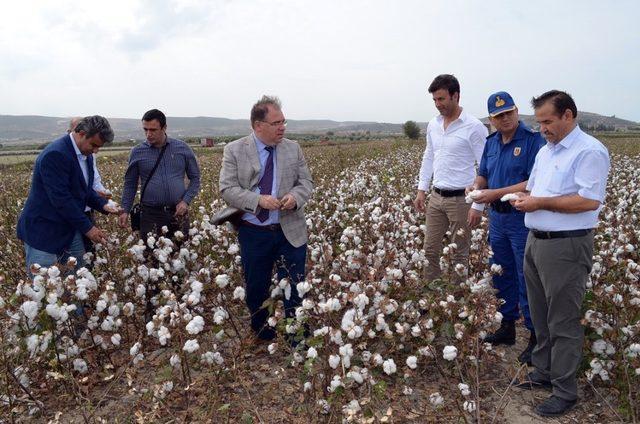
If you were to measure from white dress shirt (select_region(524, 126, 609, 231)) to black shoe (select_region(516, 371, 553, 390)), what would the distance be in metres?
1.16

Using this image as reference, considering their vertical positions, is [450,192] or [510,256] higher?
[450,192]

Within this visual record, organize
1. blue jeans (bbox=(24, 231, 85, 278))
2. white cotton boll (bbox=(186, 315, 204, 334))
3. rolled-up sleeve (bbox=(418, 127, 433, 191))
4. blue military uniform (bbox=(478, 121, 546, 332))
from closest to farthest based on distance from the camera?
white cotton boll (bbox=(186, 315, 204, 334)) < blue military uniform (bbox=(478, 121, 546, 332)) < blue jeans (bbox=(24, 231, 85, 278)) < rolled-up sleeve (bbox=(418, 127, 433, 191))

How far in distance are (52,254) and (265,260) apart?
1741 mm

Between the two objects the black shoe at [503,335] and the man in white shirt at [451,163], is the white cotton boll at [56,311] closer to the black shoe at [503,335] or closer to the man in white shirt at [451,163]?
the man in white shirt at [451,163]

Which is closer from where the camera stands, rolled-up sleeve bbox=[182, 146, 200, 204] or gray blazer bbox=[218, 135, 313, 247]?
gray blazer bbox=[218, 135, 313, 247]

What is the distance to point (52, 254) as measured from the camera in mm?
3973

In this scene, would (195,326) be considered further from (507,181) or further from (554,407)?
(507,181)

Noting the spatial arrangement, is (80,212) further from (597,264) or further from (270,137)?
(597,264)

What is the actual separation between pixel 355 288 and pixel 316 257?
6.08ft

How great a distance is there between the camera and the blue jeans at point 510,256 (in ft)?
12.3

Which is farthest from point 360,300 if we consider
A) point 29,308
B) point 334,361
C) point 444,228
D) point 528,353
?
point 444,228

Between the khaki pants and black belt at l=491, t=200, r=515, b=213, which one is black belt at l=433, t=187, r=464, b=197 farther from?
black belt at l=491, t=200, r=515, b=213

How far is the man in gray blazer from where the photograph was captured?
3633 millimetres

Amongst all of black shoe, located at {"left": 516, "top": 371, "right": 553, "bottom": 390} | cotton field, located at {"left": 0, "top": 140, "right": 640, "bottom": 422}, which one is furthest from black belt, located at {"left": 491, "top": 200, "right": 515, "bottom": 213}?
black shoe, located at {"left": 516, "top": 371, "right": 553, "bottom": 390}
